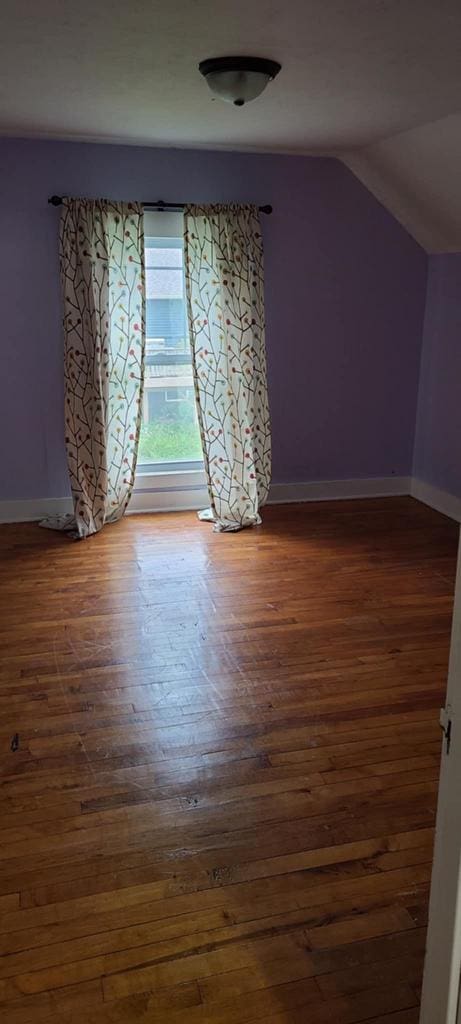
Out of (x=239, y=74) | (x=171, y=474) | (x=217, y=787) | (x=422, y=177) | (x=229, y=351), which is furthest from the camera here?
(x=171, y=474)

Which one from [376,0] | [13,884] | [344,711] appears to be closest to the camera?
[13,884]

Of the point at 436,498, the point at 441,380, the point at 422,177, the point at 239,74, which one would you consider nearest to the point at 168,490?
the point at 436,498

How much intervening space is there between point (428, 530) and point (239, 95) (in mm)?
2759

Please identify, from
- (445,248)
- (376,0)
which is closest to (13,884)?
(376,0)

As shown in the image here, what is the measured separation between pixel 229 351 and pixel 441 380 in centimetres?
149

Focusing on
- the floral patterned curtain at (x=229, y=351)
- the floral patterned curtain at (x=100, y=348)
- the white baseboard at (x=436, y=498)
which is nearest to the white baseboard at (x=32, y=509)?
the floral patterned curtain at (x=100, y=348)

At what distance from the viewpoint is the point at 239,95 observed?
9.21ft

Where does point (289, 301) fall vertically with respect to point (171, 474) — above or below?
above

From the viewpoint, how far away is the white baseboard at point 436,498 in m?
4.82

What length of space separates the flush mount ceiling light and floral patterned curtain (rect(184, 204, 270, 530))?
1578 mm

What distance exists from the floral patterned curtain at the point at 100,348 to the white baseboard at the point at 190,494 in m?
0.21

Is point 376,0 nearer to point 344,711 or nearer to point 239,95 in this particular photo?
point 239,95

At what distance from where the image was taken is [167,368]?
475cm

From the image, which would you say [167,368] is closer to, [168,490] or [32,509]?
[168,490]
